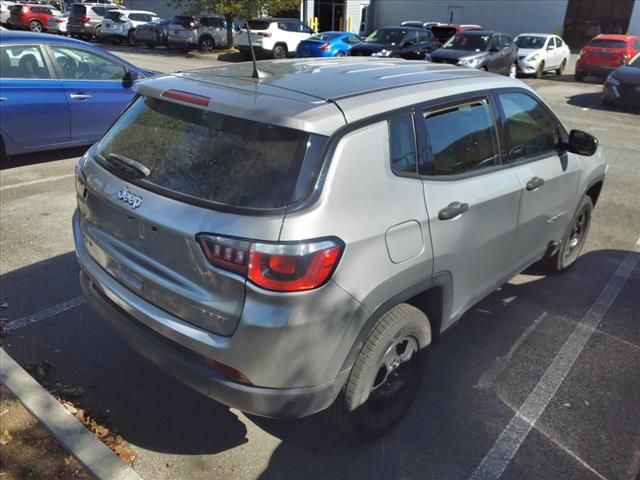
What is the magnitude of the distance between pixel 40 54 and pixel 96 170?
514cm

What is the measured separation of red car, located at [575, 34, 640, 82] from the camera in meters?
18.0

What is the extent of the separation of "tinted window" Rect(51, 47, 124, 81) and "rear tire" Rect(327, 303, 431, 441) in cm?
632

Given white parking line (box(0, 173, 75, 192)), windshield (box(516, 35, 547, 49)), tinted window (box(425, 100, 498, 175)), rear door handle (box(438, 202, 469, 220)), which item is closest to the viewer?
rear door handle (box(438, 202, 469, 220))

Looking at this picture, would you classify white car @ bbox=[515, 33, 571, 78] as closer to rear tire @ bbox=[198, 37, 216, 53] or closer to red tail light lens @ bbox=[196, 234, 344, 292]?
rear tire @ bbox=[198, 37, 216, 53]

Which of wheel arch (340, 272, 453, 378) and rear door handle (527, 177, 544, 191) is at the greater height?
rear door handle (527, 177, 544, 191)

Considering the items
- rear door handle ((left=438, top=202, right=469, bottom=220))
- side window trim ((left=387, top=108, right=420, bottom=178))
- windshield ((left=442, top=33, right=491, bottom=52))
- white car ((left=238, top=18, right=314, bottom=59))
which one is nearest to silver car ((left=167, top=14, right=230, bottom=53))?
white car ((left=238, top=18, right=314, bottom=59))

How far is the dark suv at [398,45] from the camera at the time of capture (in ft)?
58.3

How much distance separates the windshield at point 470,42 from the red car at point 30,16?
23819mm

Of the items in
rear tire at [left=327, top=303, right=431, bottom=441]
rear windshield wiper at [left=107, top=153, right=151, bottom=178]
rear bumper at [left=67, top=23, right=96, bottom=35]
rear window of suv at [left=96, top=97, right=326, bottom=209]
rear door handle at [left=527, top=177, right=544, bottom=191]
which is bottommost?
rear bumper at [left=67, top=23, right=96, bottom=35]

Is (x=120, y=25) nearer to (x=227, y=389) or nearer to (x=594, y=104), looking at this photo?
(x=594, y=104)

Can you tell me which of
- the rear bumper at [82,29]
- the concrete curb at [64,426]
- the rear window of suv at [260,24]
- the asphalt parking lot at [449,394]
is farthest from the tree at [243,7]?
the concrete curb at [64,426]

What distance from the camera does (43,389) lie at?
2.99 m

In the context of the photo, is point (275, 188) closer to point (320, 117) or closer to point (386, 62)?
point (320, 117)

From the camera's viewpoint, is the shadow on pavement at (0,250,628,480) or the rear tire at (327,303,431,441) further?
the shadow on pavement at (0,250,628,480)
